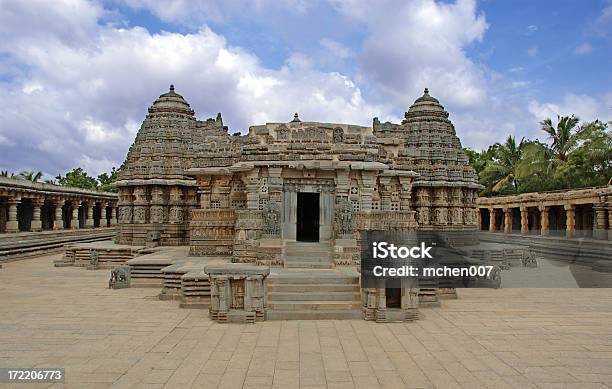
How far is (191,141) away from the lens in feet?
77.6

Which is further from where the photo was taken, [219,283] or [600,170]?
[600,170]

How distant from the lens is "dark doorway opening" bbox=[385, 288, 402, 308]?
32.1 ft

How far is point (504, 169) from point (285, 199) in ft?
111

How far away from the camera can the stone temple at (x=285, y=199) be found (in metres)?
10.3

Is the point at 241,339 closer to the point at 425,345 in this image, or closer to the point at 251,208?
the point at 425,345

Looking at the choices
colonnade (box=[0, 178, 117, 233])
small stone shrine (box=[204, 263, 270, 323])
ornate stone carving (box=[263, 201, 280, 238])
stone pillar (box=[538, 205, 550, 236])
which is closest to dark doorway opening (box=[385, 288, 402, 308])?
small stone shrine (box=[204, 263, 270, 323])

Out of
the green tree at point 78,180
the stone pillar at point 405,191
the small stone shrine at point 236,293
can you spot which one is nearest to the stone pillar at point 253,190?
the small stone shrine at point 236,293

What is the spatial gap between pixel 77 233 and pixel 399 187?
23964mm

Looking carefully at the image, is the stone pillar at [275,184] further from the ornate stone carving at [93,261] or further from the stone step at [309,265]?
the ornate stone carving at [93,261]

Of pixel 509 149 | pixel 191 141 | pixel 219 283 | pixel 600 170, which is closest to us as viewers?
pixel 219 283

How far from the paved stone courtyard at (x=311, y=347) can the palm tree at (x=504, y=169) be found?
32.4 meters

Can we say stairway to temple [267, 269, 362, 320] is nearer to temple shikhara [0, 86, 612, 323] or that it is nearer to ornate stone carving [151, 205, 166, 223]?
temple shikhara [0, 86, 612, 323]

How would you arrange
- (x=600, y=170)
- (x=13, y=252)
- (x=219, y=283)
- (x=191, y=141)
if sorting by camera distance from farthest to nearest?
(x=600, y=170)
(x=191, y=141)
(x=13, y=252)
(x=219, y=283)

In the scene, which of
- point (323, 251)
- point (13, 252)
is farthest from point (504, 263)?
point (13, 252)
